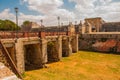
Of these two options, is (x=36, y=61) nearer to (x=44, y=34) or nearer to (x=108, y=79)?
(x=44, y=34)

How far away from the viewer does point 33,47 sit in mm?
20406

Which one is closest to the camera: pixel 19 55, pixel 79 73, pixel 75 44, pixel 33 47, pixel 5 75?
pixel 5 75

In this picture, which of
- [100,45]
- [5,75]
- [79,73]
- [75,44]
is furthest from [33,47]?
[100,45]

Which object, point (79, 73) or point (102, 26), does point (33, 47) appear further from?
point (102, 26)

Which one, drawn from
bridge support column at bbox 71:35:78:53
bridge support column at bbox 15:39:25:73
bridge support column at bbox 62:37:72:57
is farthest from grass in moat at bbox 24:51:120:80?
bridge support column at bbox 71:35:78:53

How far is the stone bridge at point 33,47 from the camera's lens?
15312 mm

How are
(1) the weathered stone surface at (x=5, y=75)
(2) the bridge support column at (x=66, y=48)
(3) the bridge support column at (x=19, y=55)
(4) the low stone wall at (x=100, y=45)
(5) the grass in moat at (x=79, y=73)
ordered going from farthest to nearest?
1. (4) the low stone wall at (x=100, y=45)
2. (2) the bridge support column at (x=66, y=48)
3. (5) the grass in moat at (x=79, y=73)
4. (3) the bridge support column at (x=19, y=55)
5. (1) the weathered stone surface at (x=5, y=75)

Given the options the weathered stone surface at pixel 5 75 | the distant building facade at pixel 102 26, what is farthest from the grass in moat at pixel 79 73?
the distant building facade at pixel 102 26

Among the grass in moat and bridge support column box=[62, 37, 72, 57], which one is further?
bridge support column box=[62, 37, 72, 57]

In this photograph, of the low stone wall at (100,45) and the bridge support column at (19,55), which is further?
the low stone wall at (100,45)

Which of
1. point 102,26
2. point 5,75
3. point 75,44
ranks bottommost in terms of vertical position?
point 5,75

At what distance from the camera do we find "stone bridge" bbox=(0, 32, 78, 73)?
15.3 metres

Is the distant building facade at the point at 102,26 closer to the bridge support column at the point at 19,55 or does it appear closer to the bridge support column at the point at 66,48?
the bridge support column at the point at 66,48

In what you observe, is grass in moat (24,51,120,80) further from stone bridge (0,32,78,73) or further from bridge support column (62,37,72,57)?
bridge support column (62,37,72,57)
